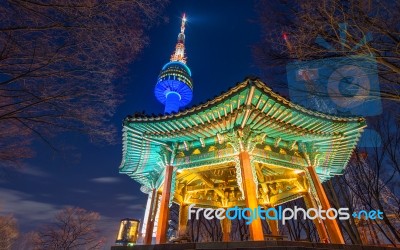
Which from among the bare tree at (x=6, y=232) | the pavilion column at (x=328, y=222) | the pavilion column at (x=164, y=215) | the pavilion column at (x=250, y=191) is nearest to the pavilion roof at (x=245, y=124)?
the pavilion column at (x=250, y=191)

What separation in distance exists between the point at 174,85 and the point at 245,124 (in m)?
28.1

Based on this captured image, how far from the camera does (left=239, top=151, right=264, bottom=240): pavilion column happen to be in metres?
7.07

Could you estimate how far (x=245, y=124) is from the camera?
28.5ft

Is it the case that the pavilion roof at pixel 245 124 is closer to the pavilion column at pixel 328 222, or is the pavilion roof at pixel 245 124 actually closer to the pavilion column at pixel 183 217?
the pavilion column at pixel 328 222

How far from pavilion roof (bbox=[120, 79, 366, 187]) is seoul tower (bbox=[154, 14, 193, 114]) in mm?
25438

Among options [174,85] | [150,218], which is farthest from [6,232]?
[150,218]

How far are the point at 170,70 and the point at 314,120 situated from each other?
2998 centimetres

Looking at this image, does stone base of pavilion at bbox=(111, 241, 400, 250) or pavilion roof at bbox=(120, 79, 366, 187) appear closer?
stone base of pavilion at bbox=(111, 241, 400, 250)

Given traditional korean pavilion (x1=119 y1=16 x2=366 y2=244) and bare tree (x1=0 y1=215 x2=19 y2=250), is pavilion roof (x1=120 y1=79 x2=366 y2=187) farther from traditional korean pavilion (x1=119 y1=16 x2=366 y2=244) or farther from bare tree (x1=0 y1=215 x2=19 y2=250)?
bare tree (x1=0 y1=215 x2=19 y2=250)

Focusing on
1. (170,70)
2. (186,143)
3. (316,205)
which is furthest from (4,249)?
(316,205)

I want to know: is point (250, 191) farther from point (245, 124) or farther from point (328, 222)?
point (328, 222)

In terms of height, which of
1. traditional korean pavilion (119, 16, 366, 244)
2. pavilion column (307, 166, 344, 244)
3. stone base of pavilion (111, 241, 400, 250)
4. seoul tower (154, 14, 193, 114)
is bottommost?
stone base of pavilion (111, 241, 400, 250)

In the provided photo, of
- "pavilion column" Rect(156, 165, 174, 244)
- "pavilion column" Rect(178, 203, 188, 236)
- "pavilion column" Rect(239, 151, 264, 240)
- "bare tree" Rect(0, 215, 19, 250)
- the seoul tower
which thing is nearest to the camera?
"pavilion column" Rect(239, 151, 264, 240)

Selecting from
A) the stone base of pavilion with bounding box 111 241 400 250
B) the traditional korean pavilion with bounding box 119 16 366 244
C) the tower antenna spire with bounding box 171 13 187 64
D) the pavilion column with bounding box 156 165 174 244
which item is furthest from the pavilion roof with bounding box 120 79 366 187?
the tower antenna spire with bounding box 171 13 187 64
